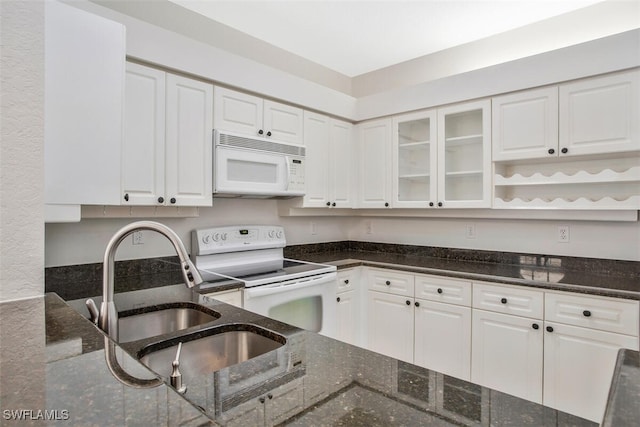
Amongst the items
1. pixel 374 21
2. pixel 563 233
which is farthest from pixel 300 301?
pixel 374 21

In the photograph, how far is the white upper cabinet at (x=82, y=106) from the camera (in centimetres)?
165

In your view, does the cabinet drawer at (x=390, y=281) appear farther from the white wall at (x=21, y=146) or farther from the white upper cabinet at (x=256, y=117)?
the white wall at (x=21, y=146)

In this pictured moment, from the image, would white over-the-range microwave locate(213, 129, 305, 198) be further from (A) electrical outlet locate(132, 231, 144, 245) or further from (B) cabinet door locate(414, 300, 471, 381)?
(B) cabinet door locate(414, 300, 471, 381)

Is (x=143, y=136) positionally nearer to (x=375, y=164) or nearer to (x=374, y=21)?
(x=374, y=21)

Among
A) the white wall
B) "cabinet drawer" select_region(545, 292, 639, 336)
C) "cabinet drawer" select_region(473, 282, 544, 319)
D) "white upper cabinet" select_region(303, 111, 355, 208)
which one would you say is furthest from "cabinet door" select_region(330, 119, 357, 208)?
the white wall

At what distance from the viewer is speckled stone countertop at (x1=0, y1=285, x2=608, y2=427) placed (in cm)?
59

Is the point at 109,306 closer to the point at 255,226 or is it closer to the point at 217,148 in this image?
the point at 217,148

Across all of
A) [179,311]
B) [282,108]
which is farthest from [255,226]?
[179,311]

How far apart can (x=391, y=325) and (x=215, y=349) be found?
1898mm

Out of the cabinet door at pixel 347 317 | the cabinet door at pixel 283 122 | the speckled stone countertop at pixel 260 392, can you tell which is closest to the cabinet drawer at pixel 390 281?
the cabinet door at pixel 347 317

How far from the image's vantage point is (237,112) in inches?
100

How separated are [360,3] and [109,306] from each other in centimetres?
242

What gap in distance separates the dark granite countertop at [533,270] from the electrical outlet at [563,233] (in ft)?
0.44

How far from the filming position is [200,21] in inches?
107
